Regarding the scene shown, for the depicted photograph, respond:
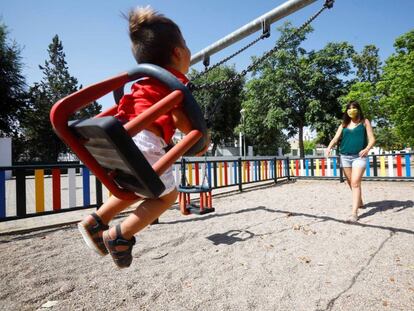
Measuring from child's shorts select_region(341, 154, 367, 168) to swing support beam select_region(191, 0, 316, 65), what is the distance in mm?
2788

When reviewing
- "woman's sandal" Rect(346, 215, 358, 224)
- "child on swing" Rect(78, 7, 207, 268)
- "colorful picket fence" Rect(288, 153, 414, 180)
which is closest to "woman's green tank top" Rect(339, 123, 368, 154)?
"woman's sandal" Rect(346, 215, 358, 224)

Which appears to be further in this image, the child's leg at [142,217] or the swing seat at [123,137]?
the child's leg at [142,217]

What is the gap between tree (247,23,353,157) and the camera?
92.9ft

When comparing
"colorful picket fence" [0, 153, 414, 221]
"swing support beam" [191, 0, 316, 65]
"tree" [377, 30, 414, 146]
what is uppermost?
"tree" [377, 30, 414, 146]

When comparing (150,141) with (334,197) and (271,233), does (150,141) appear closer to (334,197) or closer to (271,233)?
(271,233)

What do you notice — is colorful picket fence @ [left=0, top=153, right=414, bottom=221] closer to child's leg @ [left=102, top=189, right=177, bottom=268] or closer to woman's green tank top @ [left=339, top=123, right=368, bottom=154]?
woman's green tank top @ [left=339, top=123, right=368, bottom=154]

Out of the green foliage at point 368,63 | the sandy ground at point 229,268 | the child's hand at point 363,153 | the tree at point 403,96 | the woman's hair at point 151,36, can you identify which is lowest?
the sandy ground at point 229,268

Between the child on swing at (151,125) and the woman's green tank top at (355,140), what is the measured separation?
4240mm

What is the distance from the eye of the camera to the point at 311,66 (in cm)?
2942

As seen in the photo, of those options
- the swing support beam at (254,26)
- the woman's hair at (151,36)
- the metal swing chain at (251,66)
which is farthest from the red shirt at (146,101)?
the swing support beam at (254,26)

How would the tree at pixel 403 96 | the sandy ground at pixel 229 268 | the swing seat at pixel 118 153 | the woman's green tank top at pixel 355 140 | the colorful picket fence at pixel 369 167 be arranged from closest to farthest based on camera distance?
the swing seat at pixel 118 153
the sandy ground at pixel 229 268
the woman's green tank top at pixel 355 140
the colorful picket fence at pixel 369 167
the tree at pixel 403 96

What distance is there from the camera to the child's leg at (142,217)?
152 cm

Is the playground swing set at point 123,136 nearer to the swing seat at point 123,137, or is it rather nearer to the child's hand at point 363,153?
the swing seat at point 123,137

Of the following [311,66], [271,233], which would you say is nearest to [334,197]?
[271,233]
